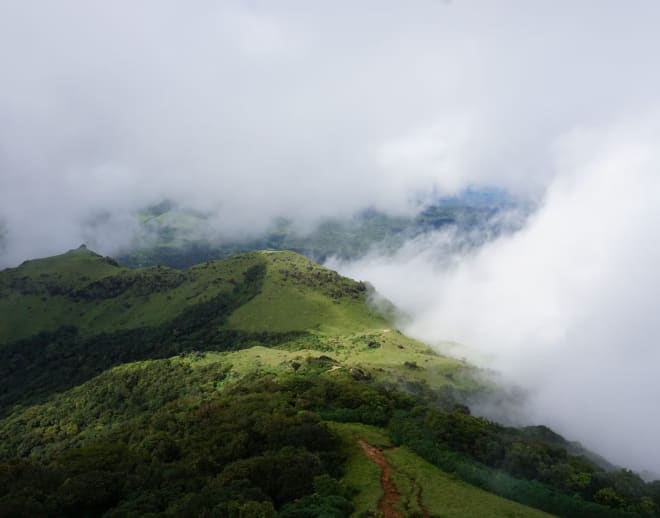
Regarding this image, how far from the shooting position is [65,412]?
195 m

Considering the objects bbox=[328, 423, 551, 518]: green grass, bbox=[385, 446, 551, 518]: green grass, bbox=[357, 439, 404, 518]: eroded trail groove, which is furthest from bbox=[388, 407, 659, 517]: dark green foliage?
bbox=[357, 439, 404, 518]: eroded trail groove

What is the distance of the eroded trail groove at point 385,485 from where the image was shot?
43.0m

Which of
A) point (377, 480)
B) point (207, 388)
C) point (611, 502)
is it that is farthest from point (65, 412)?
point (611, 502)

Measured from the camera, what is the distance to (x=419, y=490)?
4828 centimetres

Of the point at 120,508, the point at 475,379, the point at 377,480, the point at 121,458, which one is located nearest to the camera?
the point at 120,508

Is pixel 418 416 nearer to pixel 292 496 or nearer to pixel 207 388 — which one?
pixel 292 496

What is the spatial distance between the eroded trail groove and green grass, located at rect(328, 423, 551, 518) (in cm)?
51

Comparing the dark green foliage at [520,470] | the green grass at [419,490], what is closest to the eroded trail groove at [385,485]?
the green grass at [419,490]

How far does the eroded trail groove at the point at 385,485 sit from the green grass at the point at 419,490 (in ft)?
1.67

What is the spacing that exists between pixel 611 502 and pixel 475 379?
147 m

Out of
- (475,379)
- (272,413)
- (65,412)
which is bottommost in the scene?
(65,412)

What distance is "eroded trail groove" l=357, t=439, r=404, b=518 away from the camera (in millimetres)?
43000

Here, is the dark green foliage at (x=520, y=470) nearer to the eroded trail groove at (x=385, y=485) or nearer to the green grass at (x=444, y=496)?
the green grass at (x=444, y=496)

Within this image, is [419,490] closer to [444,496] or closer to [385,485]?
[444,496]
